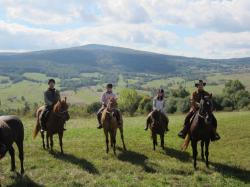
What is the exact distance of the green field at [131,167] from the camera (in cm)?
1447

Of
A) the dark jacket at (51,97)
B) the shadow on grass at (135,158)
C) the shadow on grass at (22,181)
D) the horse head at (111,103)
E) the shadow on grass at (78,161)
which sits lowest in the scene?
the shadow on grass at (135,158)

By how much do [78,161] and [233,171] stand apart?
6864 millimetres

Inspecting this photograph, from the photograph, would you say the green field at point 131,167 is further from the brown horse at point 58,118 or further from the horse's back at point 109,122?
the horse's back at point 109,122

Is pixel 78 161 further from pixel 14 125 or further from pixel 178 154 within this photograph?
pixel 178 154

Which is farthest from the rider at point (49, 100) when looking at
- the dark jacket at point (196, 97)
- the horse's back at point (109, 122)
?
the dark jacket at point (196, 97)

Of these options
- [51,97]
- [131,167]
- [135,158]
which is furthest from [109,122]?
[131,167]

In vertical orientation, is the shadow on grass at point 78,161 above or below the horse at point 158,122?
below

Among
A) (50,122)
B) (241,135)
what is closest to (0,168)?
(50,122)

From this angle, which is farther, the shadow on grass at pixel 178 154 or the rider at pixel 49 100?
the rider at pixel 49 100

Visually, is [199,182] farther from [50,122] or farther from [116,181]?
[50,122]

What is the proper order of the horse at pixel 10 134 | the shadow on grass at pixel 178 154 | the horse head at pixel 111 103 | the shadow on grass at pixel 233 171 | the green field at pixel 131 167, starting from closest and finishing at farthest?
1. the horse at pixel 10 134
2. the green field at pixel 131 167
3. the shadow on grass at pixel 233 171
4. the shadow on grass at pixel 178 154
5. the horse head at pixel 111 103

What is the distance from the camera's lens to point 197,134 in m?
16.6

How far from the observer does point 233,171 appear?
16.4m

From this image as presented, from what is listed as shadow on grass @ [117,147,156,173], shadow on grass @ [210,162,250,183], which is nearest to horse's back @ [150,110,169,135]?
shadow on grass @ [117,147,156,173]
